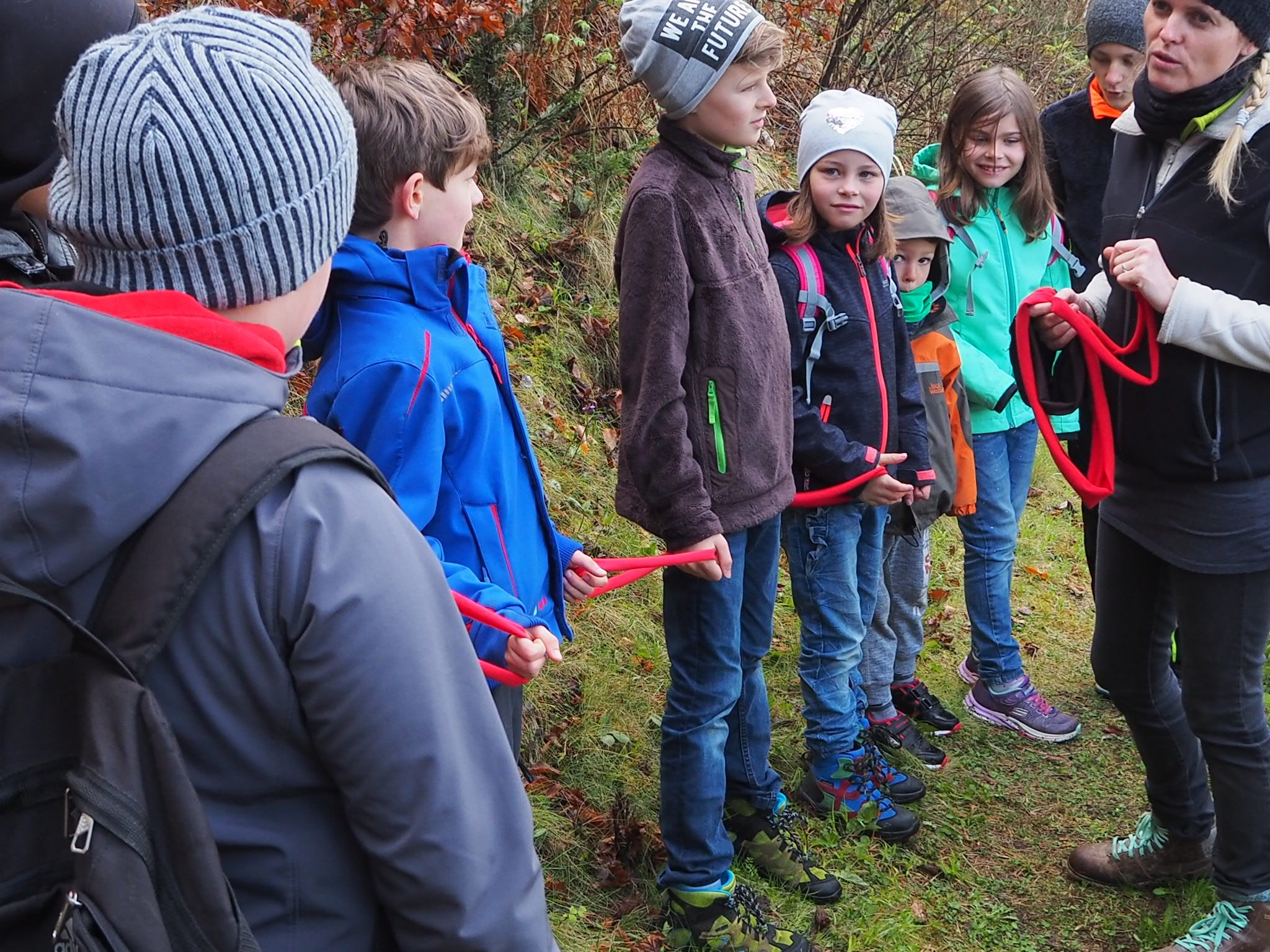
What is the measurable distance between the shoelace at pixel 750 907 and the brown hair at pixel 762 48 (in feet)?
7.58

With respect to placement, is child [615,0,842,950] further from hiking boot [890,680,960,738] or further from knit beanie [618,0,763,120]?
hiking boot [890,680,960,738]

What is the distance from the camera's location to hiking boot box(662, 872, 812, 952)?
10.4 feet

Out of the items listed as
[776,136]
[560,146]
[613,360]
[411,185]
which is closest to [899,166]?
[776,136]

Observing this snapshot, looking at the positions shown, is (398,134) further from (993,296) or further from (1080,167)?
(1080,167)

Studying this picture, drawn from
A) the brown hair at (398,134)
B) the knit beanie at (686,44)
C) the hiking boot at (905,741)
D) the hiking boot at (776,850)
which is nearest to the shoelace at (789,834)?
the hiking boot at (776,850)

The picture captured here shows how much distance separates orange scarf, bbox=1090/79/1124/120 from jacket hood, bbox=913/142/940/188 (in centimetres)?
62

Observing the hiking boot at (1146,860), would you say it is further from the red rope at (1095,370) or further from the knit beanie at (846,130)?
the knit beanie at (846,130)

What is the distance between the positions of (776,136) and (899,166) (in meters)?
0.95

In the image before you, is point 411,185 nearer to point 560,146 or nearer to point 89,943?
point 89,943

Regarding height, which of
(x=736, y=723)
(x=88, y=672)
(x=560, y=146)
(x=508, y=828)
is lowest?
(x=736, y=723)

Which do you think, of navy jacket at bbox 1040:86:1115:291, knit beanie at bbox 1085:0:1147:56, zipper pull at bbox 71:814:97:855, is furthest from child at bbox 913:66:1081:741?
zipper pull at bbox 71:814:97:855

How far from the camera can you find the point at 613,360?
20.4ft

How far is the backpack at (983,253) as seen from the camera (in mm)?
4434

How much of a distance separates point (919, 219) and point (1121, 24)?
132cm
